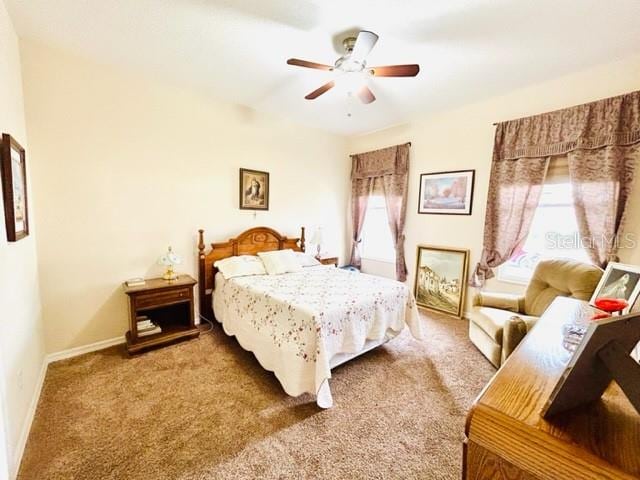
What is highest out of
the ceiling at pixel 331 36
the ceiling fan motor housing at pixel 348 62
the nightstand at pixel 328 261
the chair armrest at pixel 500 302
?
the ceiling at pixel 331 36

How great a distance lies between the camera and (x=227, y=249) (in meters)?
3.47

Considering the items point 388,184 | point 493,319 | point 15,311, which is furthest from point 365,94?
point 15,311

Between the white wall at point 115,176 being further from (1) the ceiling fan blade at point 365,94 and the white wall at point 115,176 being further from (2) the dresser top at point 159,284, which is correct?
(1) the ceiling fan blade at point 365,94

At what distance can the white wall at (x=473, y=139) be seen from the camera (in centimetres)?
244

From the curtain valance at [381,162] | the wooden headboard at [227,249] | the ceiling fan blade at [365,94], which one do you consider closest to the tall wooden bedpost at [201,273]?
the wooden headboard at [227,249]

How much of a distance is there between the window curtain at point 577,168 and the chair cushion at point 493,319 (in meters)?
0.79

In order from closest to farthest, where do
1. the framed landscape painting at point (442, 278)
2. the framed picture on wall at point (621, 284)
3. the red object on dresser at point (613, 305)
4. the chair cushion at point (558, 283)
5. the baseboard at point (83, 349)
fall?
the red object on dresser at point (613, 305)
the framed picture on wall at point (621, 284)
the chair cushion at point (558, 283)
the baseboard at point (83, 349)
the framed landscape painting at point (442, 278)

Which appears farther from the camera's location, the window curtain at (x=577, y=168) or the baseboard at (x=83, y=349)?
the baseboard at (x=83, y=349)

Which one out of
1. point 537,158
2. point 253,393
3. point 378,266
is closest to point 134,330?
point 253,393

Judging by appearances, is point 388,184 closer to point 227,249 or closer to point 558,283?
point 558,283

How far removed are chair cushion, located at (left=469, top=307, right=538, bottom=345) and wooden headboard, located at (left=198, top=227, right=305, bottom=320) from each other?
2.52 metres

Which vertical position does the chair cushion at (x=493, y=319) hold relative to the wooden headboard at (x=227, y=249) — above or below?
below

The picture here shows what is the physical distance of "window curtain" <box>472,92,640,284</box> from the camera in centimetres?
237

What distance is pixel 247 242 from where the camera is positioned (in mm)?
3641
